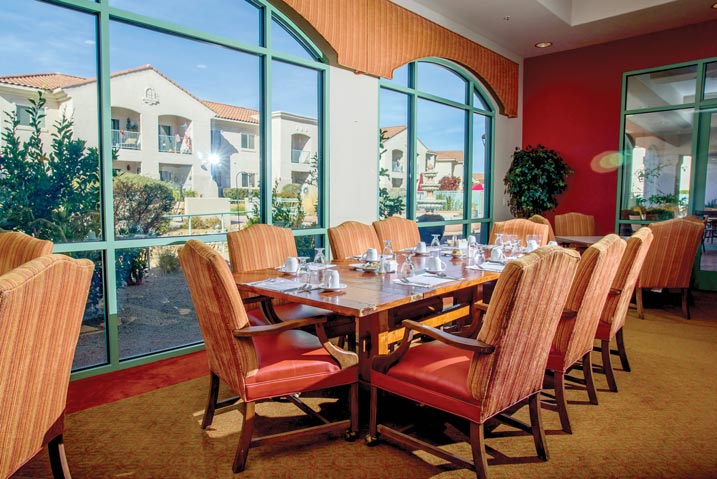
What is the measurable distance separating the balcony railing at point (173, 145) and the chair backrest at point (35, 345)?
7.38 ft

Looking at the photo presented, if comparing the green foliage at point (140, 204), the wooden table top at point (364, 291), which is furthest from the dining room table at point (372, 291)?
the green foliage at point (140, 204)

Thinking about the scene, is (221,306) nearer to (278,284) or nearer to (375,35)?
(278,284)

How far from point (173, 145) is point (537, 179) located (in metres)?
5.12

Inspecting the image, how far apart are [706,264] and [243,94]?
6.08m

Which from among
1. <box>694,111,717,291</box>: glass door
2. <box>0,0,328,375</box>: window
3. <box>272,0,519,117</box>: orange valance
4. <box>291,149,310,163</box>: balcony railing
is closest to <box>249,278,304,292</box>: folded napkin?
<box>0,0,328,375</box>: window

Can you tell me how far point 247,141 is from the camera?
4.29 metres

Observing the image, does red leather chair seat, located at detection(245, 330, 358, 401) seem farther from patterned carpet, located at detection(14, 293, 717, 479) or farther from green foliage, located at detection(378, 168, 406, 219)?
green foliage, located at detection(378, 168, 406, 219)

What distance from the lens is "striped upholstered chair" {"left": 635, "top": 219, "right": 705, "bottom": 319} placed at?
486cm

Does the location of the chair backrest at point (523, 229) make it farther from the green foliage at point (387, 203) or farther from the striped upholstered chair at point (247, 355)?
the striped upholstered chair at point (247, 355)

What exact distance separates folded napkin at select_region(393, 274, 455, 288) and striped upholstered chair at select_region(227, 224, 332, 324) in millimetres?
645

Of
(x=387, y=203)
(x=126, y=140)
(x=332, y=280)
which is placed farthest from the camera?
(x=387, y=203)

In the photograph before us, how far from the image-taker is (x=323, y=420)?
2508mm

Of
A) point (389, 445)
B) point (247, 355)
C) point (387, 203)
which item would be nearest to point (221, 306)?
point (247, 355)

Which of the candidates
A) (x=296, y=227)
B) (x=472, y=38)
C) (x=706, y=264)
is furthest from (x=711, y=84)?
(x=296, y=227)
